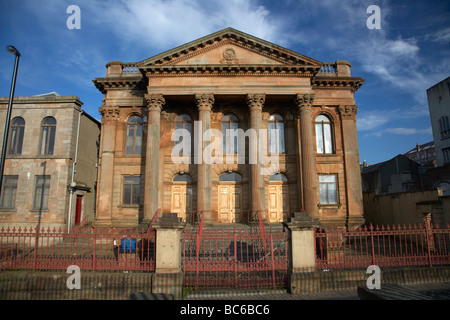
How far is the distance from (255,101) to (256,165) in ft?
14.6

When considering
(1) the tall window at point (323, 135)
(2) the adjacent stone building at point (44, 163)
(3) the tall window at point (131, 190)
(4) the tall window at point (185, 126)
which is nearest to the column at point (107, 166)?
(3) the tall window at point (131, 190)

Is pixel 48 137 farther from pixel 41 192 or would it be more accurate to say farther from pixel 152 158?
pixel 152 158

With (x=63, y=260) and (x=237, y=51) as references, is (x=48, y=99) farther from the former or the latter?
(x=63, y=260)

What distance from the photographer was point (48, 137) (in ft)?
64.3

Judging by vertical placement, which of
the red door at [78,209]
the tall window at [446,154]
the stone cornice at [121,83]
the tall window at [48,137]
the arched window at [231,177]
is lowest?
the red door at [78,209]

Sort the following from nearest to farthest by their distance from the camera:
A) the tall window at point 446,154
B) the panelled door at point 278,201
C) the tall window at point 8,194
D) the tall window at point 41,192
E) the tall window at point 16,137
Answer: the tall window at point 41,192 → the tall window at point 8,194 → the tall window at point 16,137 → the panelled door at point 278,201 → the tall window at point 446,154

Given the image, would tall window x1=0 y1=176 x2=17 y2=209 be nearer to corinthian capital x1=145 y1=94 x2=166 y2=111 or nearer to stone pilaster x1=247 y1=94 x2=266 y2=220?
corinthian capital x1=145 y1=94 x2=166 y2=111

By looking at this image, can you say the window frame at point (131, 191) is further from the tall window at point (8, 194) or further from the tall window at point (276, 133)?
the tall window at point (276, 133)

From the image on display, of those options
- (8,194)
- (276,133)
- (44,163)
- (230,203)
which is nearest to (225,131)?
(276,133)

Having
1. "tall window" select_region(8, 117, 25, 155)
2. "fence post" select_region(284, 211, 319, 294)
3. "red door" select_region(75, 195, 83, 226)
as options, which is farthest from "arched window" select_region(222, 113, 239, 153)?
"tall window" select_region(8, 117, 25, 155)

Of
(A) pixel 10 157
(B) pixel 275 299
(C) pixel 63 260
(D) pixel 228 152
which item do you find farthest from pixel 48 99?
(B) pixel 275 299

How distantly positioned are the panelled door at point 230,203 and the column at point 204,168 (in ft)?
7.76

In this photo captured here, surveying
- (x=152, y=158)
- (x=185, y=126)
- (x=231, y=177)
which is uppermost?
(x=185, y=126)

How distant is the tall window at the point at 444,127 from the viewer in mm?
32178
